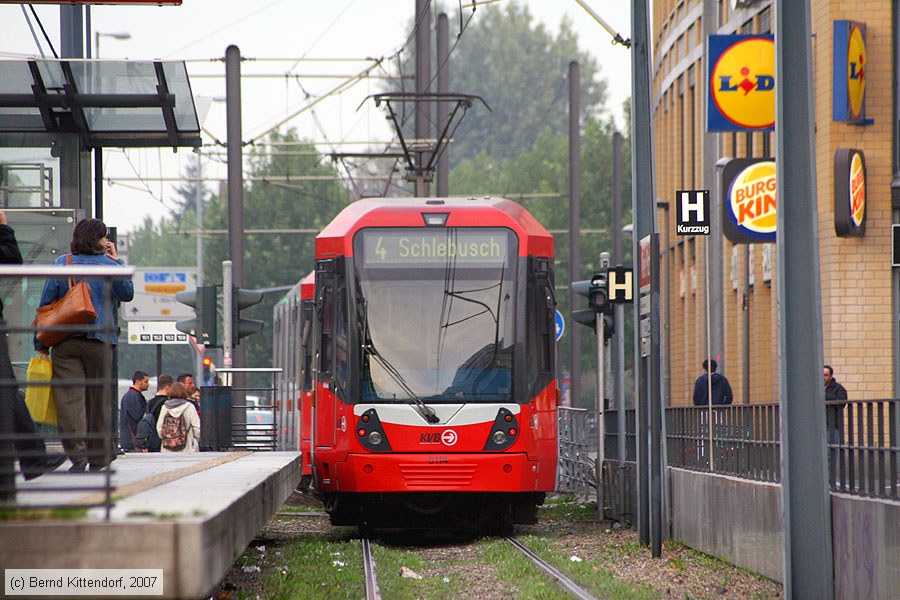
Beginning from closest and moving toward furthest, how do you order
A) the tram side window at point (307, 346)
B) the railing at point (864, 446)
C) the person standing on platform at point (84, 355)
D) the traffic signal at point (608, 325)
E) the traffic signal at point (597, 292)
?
the person standing on platform at point (84, 355), the railing at point (864, 446), the traffic signal at point (597, 292), the traffic signal at point (608, 325), the tram side window at point (307, 346)

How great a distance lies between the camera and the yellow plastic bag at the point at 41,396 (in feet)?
27.9

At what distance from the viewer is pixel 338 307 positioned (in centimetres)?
1669

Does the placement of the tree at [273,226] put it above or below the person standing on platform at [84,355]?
above

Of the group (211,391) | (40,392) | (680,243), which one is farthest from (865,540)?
(680,243)

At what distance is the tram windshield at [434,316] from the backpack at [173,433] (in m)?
3.97

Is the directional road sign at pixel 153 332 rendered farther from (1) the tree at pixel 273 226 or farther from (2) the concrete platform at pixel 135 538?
(1) the tree at pixel 273 226

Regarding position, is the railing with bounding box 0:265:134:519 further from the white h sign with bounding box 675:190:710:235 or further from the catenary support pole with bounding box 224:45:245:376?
the catenary support pole with bounding box 224:45:245:376

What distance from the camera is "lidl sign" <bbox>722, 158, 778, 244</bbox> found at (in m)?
17.1

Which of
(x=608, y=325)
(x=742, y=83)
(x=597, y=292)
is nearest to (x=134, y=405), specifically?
(x=608, y=325)

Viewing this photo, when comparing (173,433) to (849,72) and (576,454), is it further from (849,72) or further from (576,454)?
(849,72)

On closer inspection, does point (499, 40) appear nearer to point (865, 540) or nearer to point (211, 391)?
point (211, 391)

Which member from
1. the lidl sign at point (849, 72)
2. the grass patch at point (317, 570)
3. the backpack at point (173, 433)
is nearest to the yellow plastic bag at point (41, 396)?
the grass patch at point (317, 570)

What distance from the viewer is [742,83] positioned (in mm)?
20875
